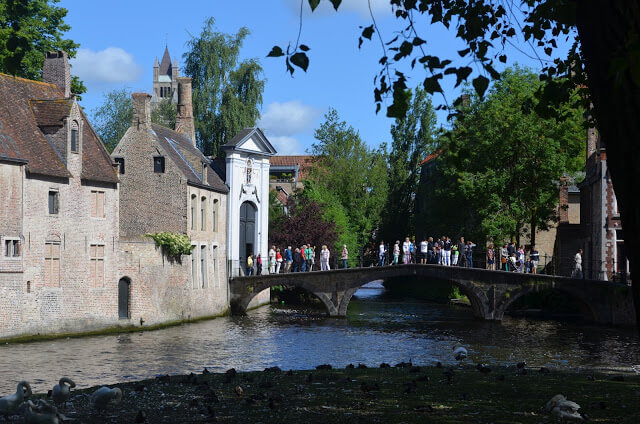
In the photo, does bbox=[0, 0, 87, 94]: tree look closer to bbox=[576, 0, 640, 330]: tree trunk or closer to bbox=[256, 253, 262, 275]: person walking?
bbox=[256, 253, 262, 275]: person walking

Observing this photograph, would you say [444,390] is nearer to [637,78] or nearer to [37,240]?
[637,78]

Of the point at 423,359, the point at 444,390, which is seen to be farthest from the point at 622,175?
the point at 423,359

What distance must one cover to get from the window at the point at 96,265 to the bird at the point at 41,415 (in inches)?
992

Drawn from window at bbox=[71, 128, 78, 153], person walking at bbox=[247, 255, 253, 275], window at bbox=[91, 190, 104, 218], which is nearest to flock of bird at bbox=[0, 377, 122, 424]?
window at bbox=[71, 128, 78, 153]

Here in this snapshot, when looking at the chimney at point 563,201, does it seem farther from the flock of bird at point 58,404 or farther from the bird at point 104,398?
the bird at point 104,398

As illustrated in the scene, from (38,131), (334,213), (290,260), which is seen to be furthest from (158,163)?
(334,213)

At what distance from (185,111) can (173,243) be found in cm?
1477

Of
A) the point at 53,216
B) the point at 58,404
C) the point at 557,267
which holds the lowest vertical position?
the point at 58,404

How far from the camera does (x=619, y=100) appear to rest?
18.3 ft

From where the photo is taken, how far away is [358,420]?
1025 centimetres

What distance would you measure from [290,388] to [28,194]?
71.9 feet

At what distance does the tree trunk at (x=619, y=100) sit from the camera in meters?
5.50

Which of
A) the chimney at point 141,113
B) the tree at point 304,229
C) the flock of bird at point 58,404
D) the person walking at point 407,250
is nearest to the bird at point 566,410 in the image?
the flock of bird at point 58,404

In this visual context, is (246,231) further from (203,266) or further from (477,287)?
(477,287)
